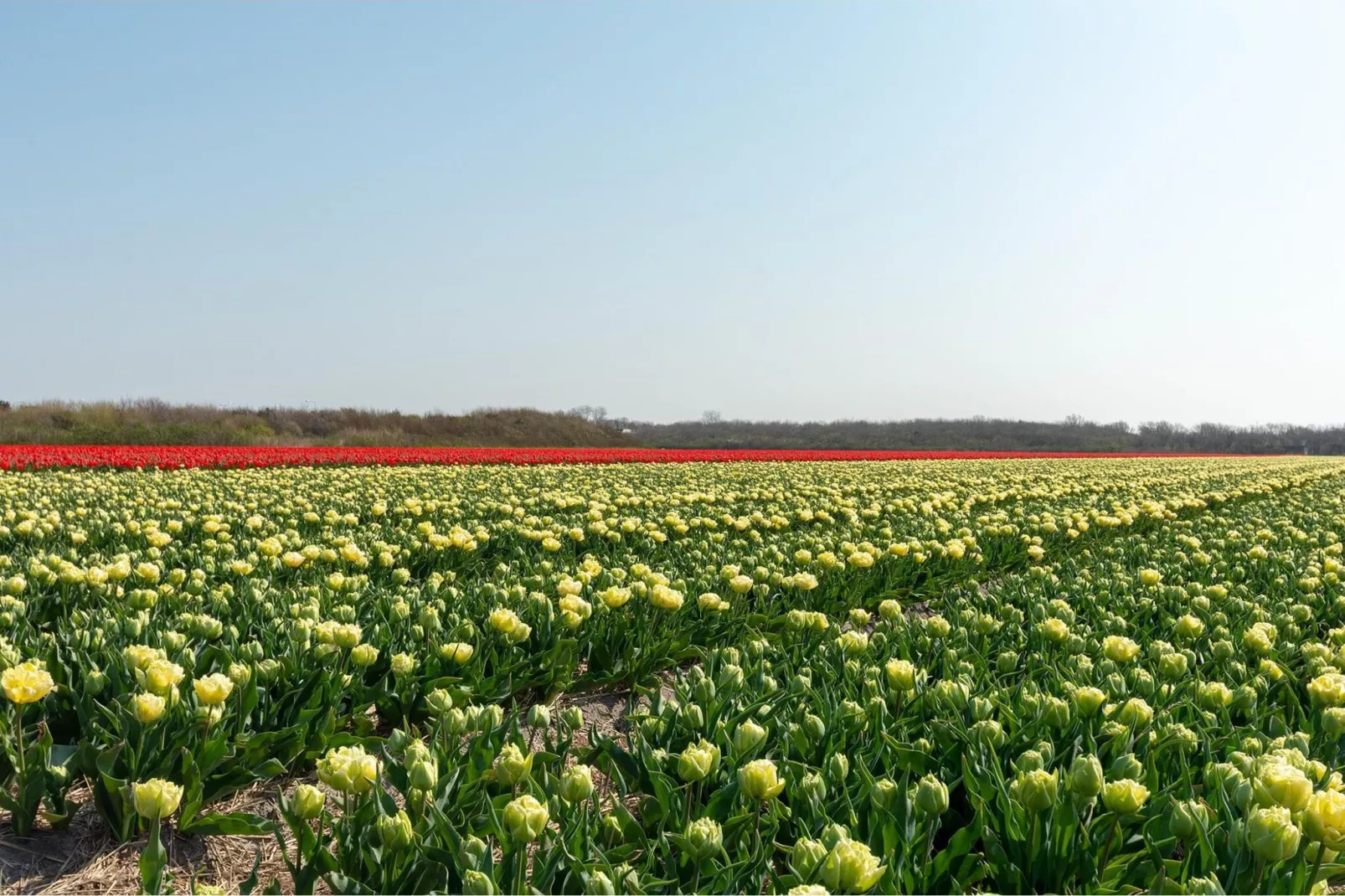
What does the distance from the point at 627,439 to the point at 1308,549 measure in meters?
41.9

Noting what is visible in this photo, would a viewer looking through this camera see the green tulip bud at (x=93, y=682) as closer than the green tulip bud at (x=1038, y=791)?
No

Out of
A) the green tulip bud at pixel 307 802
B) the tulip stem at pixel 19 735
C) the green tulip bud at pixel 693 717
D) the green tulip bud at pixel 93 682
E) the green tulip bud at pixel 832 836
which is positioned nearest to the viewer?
the green tulip bud at pixel 832 836

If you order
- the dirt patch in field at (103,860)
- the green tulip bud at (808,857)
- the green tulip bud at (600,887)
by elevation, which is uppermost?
the green tulip bud at (808,857)

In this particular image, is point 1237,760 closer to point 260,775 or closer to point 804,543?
point 260,775

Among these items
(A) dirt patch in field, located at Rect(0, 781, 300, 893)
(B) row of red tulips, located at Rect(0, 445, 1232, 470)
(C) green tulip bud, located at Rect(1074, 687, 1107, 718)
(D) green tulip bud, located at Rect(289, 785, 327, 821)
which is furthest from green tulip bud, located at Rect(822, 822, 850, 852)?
(B) row of red tulips, located at Rect(0, 445, 1232, 470)

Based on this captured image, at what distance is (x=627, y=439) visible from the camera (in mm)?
47906

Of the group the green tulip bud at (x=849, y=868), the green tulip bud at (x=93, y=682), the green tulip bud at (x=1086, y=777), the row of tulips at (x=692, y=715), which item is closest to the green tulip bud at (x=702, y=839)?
the row of tulips at (x=692, y=715)

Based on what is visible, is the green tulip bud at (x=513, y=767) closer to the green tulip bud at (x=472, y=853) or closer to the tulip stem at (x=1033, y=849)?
the green tulip bud at (x=472, y=853)

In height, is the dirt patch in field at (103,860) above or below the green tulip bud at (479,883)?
below

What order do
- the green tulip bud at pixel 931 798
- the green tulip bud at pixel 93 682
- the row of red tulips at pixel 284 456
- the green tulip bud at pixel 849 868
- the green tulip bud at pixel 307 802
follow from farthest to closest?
the row of red tulips at pixel 284 456 → the green tulip bud at pixel 93 682 → the green tulip bud at pixel 931 798 → the green tulip bud at pixel 307 802 → the green tulip bud at pixel 849 868

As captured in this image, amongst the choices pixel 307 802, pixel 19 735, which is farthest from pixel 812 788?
pixel 19 735

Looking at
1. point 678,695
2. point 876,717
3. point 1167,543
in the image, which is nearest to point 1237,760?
point 876,717

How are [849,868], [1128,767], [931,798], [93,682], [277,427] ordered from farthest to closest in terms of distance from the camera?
[277,427]
[93,682]
[1128,767]
[931,798]
[849,868]

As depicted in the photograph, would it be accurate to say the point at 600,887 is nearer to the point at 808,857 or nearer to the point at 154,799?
the point at 808,857
